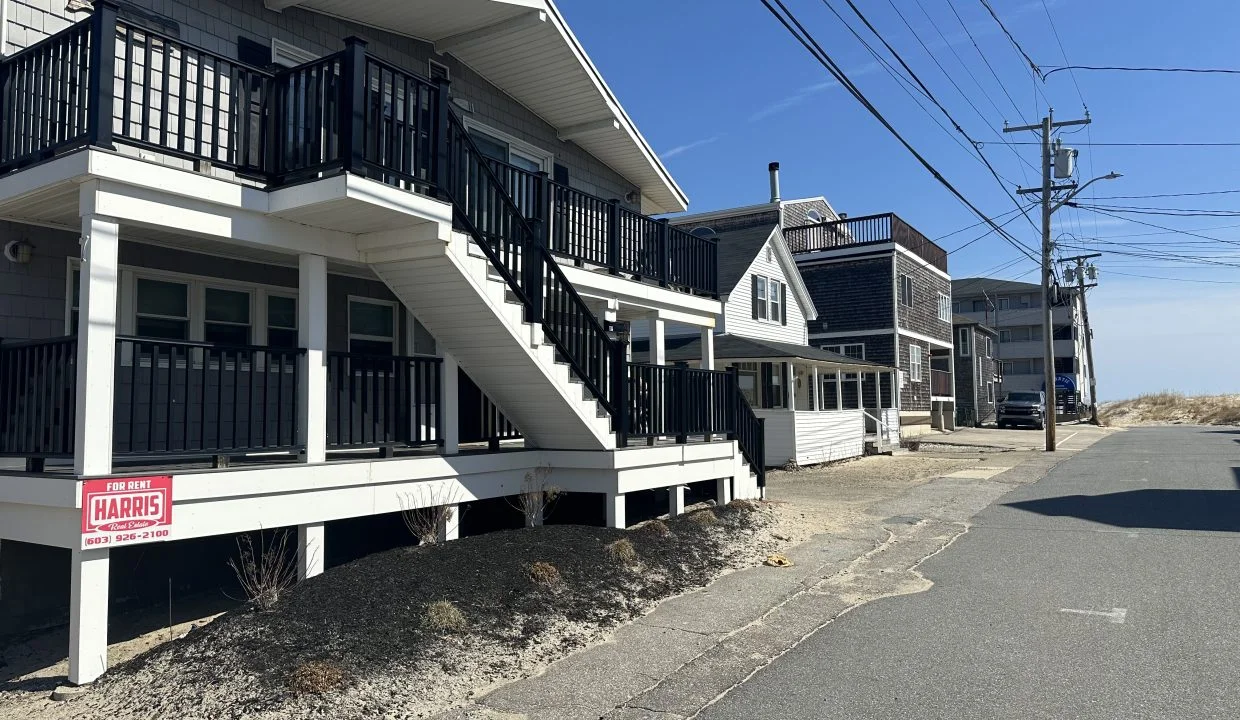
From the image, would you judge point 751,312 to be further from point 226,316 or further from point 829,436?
point 226,316

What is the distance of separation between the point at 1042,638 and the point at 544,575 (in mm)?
4258

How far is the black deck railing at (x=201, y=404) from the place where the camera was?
6.89 meters

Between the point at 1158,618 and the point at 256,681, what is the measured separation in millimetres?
7317

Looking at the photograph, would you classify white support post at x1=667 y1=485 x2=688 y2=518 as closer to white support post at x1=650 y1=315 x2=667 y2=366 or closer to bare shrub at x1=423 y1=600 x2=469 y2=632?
white support post at x1=650 y1=315 x2=667 y2=366

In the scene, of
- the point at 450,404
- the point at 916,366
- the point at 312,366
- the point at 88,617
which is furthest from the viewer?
the point at 916,366

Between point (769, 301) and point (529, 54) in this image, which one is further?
point (769, 301)

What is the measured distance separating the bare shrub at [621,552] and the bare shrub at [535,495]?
1105mm

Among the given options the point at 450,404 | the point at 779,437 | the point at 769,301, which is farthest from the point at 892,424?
the point at 450,404

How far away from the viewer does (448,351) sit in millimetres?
9547

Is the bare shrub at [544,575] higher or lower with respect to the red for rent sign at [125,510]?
lower

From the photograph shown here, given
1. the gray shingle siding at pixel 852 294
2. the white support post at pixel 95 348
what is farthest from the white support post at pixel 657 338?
the gray shingle siding at pixel 852 294

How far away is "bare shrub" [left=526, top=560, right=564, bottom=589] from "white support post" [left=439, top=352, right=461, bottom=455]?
186cm

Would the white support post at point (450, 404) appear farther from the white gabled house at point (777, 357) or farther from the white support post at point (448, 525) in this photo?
the white gabled house at point (777, 357)

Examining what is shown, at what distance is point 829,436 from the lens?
2455cm
